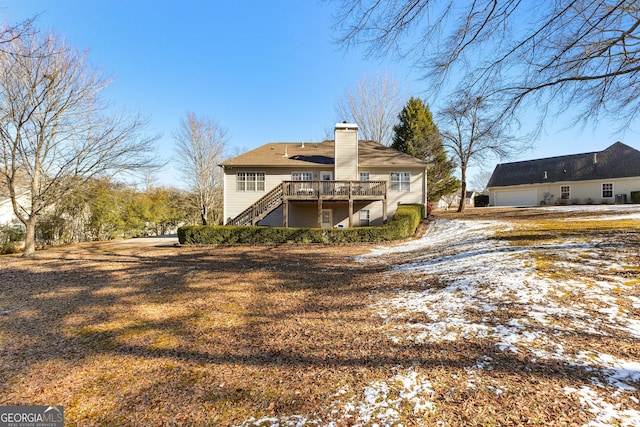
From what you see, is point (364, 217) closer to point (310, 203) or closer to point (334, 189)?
point (334, 189)

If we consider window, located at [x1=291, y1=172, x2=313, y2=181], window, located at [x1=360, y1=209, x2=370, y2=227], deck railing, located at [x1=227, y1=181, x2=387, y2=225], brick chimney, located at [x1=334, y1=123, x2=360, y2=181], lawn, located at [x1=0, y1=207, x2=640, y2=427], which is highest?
brick chimney, located at [x1=334, y1=123, x2=360, y2=181]

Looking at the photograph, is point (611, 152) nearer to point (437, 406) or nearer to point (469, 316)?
point (469, 316)

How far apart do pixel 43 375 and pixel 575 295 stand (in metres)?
7.07

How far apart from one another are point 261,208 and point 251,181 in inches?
123

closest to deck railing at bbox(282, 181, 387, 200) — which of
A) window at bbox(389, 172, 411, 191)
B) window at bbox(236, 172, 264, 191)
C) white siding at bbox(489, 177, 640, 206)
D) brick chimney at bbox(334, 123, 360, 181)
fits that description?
brick chimney at bbox(334, 123, 360, 181)

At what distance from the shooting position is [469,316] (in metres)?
3.75

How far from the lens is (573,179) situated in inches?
953

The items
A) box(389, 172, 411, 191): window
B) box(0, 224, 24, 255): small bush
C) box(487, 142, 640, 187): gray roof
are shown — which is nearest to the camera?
box(0, 224, 24, 255): small bush

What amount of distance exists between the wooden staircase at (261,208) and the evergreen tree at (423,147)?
1436cm

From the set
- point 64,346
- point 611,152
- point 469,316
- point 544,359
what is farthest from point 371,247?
point 611,152

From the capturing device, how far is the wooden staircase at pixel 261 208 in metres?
14.4

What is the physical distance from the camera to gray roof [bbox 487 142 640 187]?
22.2 metres

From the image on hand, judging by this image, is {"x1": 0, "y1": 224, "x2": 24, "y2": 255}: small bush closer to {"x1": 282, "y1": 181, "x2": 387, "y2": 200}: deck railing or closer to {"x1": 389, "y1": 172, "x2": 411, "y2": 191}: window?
{"x1": 282, "y1": 181, "x2": 387, "y2": 200}: deck railing

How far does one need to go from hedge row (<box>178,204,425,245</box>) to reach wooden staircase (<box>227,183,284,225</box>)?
1.78 metres
